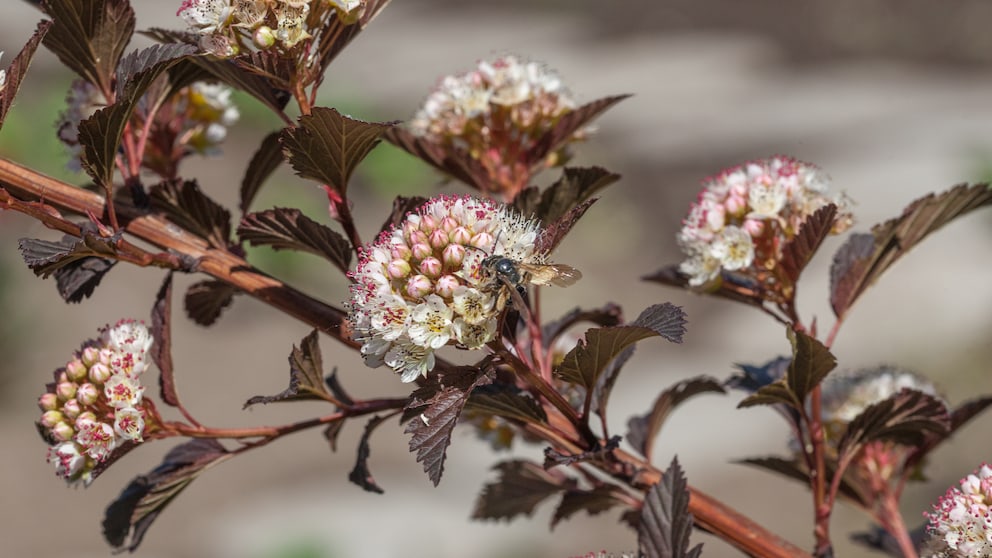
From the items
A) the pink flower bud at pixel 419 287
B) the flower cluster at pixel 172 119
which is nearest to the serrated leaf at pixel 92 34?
the flower cluster at pixel 172 119

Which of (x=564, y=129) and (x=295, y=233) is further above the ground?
(x=564, y=129)

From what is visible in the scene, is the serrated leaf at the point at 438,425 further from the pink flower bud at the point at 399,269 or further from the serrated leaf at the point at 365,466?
the serrated leaf at the point at 365,466

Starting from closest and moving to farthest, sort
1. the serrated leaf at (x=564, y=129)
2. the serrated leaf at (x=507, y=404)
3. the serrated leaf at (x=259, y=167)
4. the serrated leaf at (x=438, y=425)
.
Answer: the serrated leaf at (x=438, y=425) → the serrated leaf at (x=507, y=404) → the serrated leaf at (x=259, y=167) → the serrated leaf at (x=564, y=129)

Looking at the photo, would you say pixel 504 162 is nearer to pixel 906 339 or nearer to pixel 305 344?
pixel 305 344

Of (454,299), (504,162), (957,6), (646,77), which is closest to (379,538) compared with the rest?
(504,162)

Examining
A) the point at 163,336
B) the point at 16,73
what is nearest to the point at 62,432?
the point at 163,336

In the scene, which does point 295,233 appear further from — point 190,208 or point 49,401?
point 49,401
